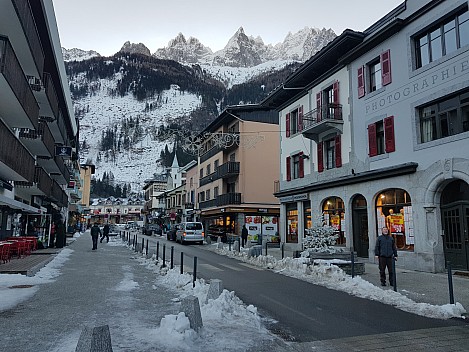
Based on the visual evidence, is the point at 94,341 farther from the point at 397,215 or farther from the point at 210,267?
the point at 397,215

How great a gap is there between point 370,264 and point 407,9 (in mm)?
11324

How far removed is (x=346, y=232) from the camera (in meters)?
20.5

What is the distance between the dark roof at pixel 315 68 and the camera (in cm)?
1995

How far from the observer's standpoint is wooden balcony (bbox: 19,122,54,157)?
20084mm

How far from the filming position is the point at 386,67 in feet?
58.2

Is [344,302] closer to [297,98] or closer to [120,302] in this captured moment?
[120,302]

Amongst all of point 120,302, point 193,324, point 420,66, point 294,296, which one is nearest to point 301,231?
point 420,66

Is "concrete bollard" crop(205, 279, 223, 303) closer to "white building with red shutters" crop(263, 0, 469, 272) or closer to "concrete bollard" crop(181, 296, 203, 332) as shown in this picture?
"concrete bollard" crop(181, 296, 203, 332)

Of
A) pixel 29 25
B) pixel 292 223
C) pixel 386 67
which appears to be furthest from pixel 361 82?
pixel 29 25

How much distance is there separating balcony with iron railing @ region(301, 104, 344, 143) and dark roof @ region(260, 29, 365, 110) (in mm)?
2208

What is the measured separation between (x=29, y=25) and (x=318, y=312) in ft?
42.9

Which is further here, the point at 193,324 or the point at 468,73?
the point at 468,73

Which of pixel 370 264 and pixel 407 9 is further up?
pixel 407 9

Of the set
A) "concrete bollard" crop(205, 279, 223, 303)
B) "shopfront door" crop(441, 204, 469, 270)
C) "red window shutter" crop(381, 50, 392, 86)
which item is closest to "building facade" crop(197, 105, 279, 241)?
"red window shutter" crop(381, 50, 392, 86)
